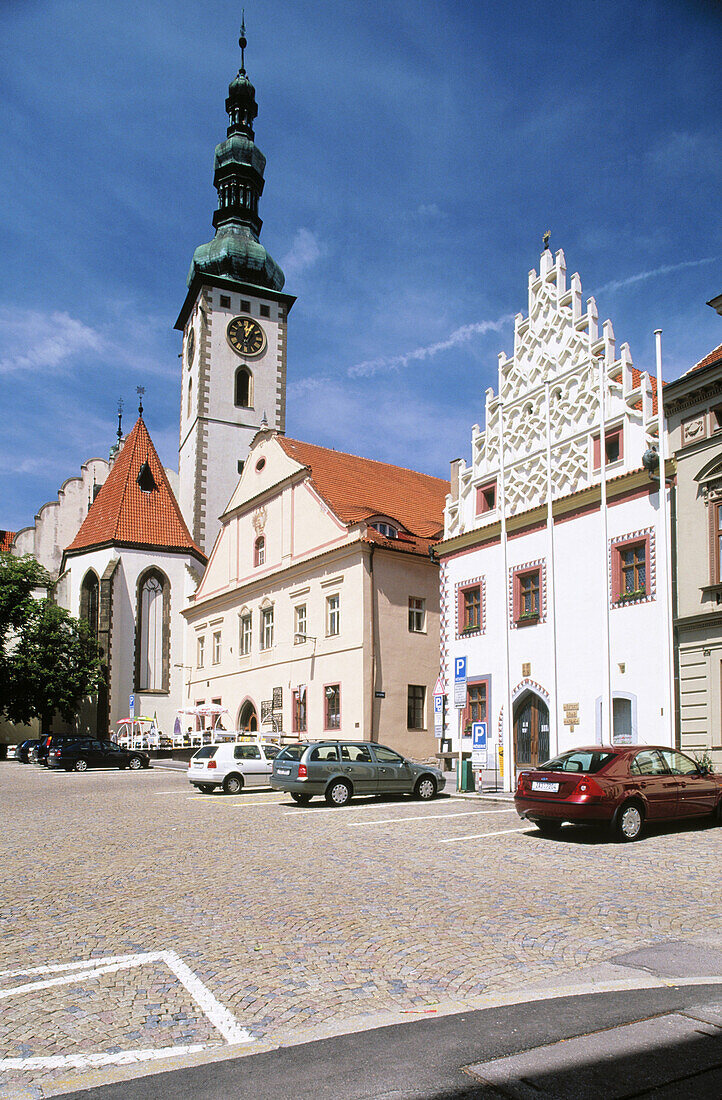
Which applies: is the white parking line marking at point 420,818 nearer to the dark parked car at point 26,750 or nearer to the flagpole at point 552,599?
the flagpole at point 552,599

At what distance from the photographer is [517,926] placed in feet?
27.3

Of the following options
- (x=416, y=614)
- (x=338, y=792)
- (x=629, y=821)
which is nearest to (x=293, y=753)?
(x=338, y=792)

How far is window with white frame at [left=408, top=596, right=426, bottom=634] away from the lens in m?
34.9

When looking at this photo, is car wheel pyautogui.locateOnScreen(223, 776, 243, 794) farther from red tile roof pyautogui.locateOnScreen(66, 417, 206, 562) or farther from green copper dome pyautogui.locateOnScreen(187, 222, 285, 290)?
green copper dome pyautogui.locateOnScreen(187, 222, 285, 290)

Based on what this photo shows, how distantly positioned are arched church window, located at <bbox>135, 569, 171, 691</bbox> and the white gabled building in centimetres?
2592

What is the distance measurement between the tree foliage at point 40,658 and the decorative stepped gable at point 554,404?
92.4ft

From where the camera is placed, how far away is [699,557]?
2156cm

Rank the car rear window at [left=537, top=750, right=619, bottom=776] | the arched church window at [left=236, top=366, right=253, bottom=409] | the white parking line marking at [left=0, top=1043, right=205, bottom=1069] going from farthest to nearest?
1. the arched church window at [left=236, top=366, right=253, bottom=409]
2. the car rear window at [left=537, top=750, right=619, bottom=776]
3. the white parking line marking at [left=0, top=1043, right=205, bottom=1069]

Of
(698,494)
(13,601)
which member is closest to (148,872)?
(698,494)

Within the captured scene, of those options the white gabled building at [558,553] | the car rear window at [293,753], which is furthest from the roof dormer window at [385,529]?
the car rear window at [293,753]

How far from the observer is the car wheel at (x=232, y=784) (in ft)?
77.9

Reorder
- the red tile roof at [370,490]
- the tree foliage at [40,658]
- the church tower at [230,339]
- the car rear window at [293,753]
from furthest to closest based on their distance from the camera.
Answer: the church tower at [230,339], the tree foliage at [40,658], the red tile roof at [370,490], the car rear window at [293,753]

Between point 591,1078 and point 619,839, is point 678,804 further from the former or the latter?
point 591,1078

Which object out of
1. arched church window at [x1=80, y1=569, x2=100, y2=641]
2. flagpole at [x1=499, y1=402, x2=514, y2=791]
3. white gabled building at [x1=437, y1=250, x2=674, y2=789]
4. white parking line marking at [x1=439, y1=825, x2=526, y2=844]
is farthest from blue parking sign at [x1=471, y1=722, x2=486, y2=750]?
arched church window at [x1=80, y1=569, x2=100, y2=641]
